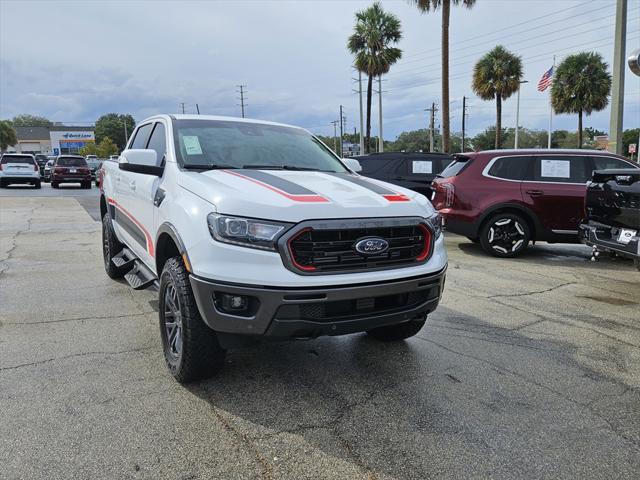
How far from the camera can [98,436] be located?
2750mm

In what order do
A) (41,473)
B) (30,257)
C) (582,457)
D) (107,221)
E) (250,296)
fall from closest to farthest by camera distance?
(41,473) → (582,457) → (250,296) → (107,221) → (30,257)

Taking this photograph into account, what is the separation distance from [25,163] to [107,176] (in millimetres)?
21800

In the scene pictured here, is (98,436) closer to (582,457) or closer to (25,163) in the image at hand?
(582,457)

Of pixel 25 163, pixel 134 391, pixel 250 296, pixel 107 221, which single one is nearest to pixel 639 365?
pixel 250 296

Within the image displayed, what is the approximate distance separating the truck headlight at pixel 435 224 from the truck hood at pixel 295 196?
5 cm

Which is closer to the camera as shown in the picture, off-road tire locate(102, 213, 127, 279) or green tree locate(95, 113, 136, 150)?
off-road tire locate(102, 213, 127, 279)

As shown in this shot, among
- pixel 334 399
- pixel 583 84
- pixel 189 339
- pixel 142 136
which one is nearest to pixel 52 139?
pixel 583 84

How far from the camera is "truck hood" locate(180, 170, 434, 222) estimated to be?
9.48 ft

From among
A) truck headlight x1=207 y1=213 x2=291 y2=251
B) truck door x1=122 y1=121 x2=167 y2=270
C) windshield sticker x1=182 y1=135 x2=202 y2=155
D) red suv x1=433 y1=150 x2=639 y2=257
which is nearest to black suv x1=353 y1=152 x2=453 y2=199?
red suv x1=433 y1=150 x2=639 y2=257

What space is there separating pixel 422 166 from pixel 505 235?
3.97m

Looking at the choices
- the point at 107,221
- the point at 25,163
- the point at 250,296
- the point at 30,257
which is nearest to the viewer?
the point at 250,296

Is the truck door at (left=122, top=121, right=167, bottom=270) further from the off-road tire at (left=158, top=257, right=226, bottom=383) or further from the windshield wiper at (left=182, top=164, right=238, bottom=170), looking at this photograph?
the off-road tire at (left=158, top=257, right=226, bottom=383)

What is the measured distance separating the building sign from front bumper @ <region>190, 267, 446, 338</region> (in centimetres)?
11907

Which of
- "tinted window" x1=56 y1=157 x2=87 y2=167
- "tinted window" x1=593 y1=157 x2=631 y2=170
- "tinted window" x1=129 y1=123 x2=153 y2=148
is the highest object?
"tinted window" x1=56 y1=157 x2=87 y2=167
